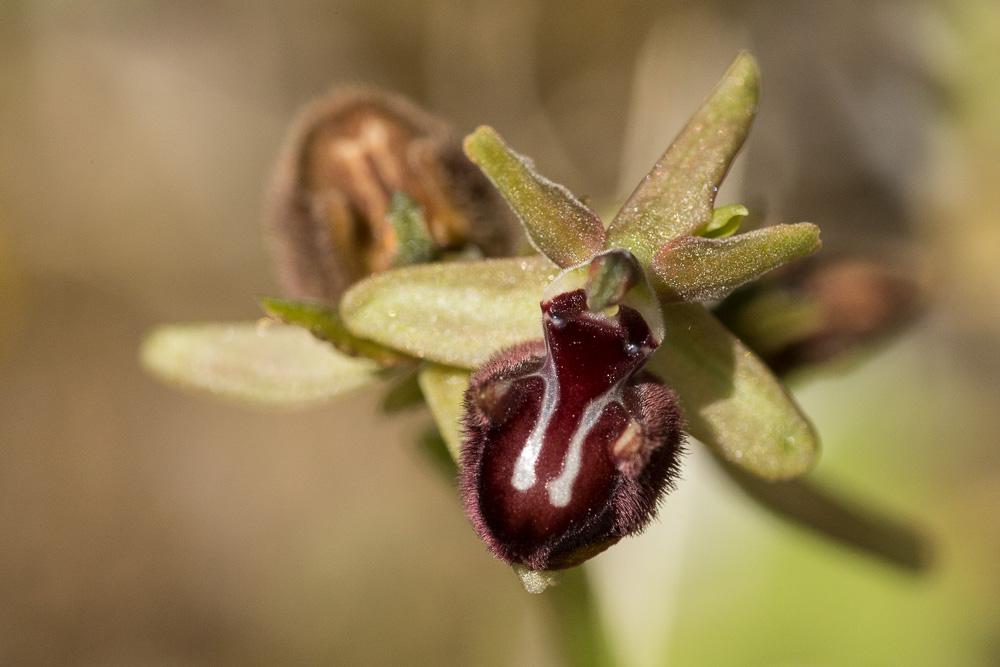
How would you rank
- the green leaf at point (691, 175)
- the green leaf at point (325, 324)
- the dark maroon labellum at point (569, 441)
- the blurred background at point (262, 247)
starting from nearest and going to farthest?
the dark maroon labellum at point (569, 441) → the green leaf at point (691, 175) → the green leaf at point (325, 324) → the blurred background at point (262, 247)

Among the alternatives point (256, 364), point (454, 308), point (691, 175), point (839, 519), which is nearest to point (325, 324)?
point (454, 308)

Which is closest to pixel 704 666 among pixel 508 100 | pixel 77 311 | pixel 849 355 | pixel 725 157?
pixel 849 355

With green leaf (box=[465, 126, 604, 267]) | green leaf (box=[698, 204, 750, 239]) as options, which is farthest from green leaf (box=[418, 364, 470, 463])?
green leaf (box=[698, 204, 750, 239])

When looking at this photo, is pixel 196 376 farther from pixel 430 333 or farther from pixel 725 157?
pixel 725 157

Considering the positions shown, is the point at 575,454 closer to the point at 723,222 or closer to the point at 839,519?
the point at 723,222

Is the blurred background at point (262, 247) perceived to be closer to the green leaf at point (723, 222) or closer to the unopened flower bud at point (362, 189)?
the unopened flower bud at point (362, 189)

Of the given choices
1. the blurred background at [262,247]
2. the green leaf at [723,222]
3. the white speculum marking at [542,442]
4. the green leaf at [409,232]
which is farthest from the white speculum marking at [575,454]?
the blurred background at [262,247]
